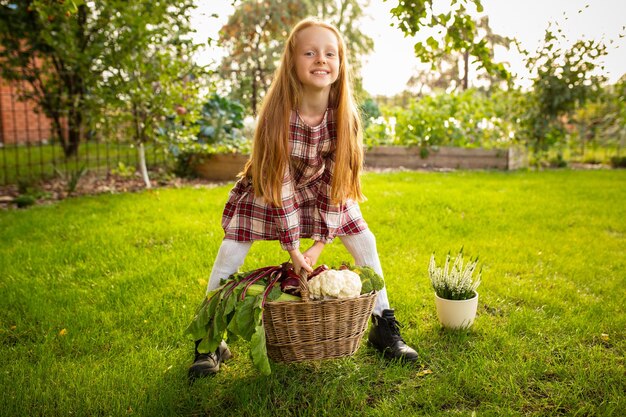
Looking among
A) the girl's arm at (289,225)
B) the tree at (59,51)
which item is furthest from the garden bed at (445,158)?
the girl's arm at (289,225)

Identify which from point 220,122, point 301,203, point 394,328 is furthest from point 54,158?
point 394,328

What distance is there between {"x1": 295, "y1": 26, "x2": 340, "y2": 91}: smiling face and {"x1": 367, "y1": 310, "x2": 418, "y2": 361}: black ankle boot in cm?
108

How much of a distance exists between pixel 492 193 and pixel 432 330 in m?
3.48

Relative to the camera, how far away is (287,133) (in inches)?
86.7

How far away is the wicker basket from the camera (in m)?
1.93

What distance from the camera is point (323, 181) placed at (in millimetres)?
2354

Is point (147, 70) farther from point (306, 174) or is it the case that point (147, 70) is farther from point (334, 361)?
point (334, 361)

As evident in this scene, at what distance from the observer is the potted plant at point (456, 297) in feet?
8.19

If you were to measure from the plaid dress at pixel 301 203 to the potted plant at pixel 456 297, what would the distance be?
54cm

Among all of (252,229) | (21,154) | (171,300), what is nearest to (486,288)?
(252,229)

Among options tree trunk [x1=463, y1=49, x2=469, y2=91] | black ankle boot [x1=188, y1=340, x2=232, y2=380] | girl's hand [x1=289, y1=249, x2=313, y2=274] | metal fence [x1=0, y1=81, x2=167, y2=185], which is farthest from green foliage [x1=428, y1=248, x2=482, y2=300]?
tree trunk [x1=463, y1=49, x2=469, y2=91]

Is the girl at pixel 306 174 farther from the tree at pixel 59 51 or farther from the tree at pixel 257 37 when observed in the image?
the tree at pixel 257 37

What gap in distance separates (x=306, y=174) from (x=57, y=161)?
6.84 meters

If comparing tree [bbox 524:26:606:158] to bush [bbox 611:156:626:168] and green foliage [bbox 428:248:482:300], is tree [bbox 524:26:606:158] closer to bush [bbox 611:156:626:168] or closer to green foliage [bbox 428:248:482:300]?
bush [bbox 611:156:626:168]
